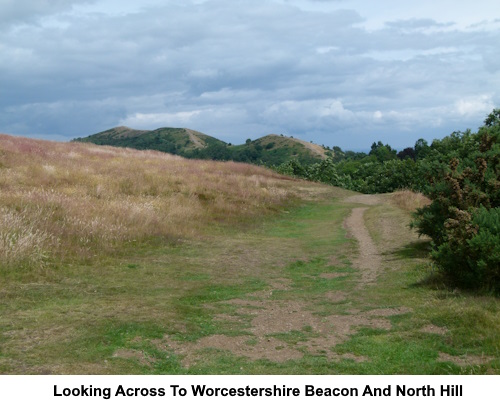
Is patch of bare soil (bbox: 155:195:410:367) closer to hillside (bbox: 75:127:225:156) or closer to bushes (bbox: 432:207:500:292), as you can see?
bushes (bbox: 432:207:500:292)

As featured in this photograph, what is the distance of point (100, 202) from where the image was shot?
19.1 meters

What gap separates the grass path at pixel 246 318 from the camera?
6.82 meters

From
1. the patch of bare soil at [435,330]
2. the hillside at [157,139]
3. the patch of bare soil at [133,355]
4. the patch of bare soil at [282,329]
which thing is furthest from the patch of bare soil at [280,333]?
the hillside at [157,139]

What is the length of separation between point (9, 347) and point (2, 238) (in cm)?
537

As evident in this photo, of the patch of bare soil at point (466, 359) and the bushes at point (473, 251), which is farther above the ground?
the bushes at point (473, 251)

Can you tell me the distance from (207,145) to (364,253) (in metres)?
153

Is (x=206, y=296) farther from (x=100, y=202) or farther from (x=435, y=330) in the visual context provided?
(x=100, y=202)

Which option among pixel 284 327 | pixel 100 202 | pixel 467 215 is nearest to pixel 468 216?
pixel 467 215

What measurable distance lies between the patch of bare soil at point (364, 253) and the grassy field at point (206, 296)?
13 centimetres

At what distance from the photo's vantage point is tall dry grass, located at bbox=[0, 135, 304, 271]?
1292cm

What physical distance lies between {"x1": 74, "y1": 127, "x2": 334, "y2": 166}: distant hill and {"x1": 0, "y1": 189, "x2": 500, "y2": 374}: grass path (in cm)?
11148

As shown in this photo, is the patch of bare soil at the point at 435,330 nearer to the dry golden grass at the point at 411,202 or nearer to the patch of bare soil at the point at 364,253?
the patch of bare soil at the point at 364,253

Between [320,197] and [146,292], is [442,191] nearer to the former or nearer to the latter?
[146,292]

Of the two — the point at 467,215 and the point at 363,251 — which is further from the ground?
the point at 467,215
